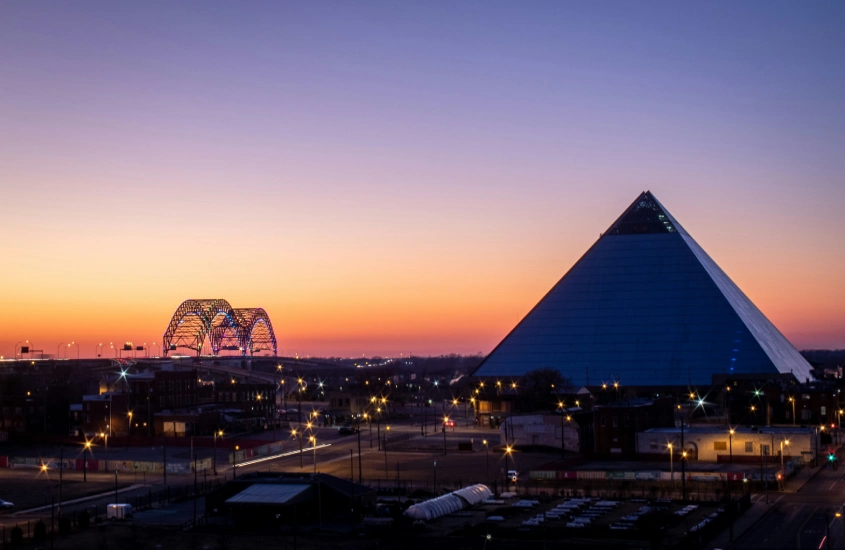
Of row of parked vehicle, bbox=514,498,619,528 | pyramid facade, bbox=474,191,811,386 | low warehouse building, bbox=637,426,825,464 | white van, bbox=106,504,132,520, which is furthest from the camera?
pyramid facade, bbox=474,191,811,386

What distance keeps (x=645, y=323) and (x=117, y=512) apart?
2512 inches

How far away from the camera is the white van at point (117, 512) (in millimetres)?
41812

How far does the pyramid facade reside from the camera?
91.1 m

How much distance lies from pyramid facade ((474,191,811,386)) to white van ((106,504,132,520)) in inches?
2206

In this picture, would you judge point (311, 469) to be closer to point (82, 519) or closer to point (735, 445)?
point (82, 519)

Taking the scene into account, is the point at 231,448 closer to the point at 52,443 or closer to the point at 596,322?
the point at 52,443

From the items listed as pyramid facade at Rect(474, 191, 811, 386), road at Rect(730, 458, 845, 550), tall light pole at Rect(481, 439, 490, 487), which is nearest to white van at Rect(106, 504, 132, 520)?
tall light pole at Rect(481, 439, 490, 487)

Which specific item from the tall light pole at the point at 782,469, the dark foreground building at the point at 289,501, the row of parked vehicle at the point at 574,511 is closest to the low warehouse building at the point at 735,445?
the tall light pole at the point at 782,469

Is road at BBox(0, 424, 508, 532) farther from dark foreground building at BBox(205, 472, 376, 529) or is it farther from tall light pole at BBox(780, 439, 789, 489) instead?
tall light pole at BBox(780, 439, 789, 489)

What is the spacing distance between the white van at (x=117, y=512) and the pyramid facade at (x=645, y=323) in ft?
184

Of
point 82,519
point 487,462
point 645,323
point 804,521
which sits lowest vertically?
point 804,521

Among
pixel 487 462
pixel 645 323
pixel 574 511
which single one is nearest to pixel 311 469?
pixel 487 462

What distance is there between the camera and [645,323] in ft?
316

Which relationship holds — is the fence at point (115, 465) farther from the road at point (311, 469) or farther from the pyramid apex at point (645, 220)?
the pyramid apex at point (645, 220)
